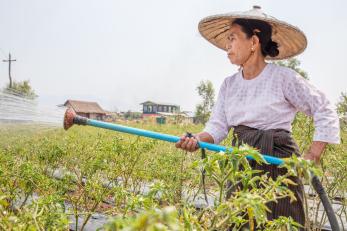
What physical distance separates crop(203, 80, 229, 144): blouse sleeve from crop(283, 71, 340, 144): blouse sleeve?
1.45ft

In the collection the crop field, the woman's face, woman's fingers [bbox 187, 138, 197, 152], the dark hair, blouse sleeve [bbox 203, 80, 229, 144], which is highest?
the dark hair

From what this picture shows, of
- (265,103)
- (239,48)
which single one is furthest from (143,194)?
(239,48)

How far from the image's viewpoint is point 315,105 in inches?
86.7

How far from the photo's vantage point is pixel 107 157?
3.33 metres

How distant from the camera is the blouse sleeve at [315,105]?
6.98 ft

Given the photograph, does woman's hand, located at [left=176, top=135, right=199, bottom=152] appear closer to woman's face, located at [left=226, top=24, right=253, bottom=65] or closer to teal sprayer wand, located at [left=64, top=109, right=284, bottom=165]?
teal sprayer wand, located at [left=64, top=109, right=284, bottom=165]

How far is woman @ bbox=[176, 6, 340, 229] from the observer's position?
2.18 m

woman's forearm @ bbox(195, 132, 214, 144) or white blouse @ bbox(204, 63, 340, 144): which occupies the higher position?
white blouse @ bbox(204, 63, 340, 144)

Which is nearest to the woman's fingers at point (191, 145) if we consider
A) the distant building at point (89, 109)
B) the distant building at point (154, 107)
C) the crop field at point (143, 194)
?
the crop field at point (143, 194)

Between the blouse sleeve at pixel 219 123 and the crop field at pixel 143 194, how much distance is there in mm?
314

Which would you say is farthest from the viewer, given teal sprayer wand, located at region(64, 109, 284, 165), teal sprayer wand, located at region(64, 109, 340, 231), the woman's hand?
the woman's hand

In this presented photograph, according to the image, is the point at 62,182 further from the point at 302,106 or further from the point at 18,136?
the point at 18,136

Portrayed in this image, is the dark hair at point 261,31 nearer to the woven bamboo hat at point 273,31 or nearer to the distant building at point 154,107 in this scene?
the woven bamboo hat at point 273,31

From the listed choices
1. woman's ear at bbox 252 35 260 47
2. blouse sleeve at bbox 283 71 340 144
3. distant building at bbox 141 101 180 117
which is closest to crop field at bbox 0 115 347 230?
blouse sleeve at bbox 283 71 340 144
